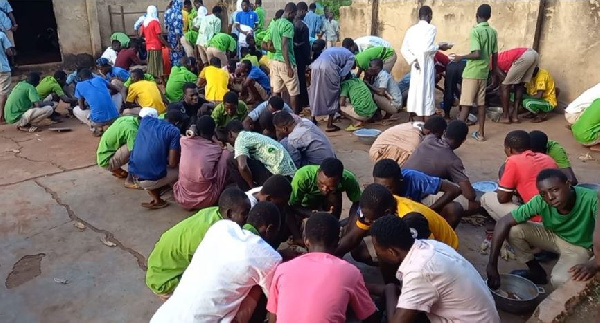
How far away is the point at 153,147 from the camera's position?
5.03 metres

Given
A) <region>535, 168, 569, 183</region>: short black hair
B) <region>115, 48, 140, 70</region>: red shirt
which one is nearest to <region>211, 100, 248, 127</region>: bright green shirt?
<region>535, 168, 569, 183</region>: short black hair

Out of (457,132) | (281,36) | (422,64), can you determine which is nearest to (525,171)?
(457,132)

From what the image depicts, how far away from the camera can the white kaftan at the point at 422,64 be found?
23.1 ft

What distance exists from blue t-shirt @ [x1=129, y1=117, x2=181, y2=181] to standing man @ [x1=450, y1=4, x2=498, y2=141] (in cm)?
386

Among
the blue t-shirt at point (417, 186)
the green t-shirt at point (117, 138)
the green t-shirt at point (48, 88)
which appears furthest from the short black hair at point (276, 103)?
the green t-shirt at point (48, 88)

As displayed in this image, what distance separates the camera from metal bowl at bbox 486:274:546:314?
3249 mm

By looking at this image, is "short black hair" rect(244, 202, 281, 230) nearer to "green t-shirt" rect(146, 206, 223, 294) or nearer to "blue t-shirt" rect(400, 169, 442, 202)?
"green t-shirt" rect(146, 206, 223, 294)

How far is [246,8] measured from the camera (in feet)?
37.5

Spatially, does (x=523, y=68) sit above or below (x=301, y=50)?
below

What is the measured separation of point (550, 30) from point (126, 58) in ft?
24.7

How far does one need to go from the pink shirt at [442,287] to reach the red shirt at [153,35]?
9.09 metres

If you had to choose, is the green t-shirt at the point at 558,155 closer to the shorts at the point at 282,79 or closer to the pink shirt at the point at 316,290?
the pink shirt at the point at 316,290

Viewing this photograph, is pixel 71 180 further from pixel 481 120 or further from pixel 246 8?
pixel 246 8

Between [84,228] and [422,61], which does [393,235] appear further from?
[422,61]
